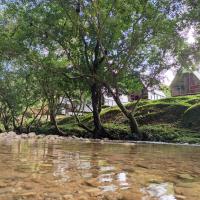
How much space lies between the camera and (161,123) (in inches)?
754

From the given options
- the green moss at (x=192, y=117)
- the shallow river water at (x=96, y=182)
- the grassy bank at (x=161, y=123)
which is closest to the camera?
the shallow river water at (x=96, y=182)

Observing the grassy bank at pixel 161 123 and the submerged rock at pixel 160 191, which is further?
the grassy bank at pixel 161 123

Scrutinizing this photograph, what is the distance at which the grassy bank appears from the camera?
16250mm

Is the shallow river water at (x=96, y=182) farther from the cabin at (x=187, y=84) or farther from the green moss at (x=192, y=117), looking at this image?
the cabin at (x=187, y=84)

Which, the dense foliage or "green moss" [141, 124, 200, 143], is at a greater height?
the dense foliage

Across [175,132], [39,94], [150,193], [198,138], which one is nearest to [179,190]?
[150,193]

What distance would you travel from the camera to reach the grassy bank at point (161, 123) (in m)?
16.2

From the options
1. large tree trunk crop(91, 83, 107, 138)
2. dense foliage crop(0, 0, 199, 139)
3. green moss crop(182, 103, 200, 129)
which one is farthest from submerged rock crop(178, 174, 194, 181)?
green moss crop(182, 103, 200, 129)

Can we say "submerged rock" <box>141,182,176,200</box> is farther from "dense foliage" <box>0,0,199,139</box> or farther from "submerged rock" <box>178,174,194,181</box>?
"dense foliage" <box>0,0,199,139</box>

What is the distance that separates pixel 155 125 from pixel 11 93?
989 cm

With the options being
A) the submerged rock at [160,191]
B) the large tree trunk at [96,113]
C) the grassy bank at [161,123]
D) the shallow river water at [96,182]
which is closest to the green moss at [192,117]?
the grassy bank at [161,123]

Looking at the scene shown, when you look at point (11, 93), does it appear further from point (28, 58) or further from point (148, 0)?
point (148, 0)

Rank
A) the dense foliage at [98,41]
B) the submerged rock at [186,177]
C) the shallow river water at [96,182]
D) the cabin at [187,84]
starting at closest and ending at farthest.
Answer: the shallow river water at [96,182]
the submerged rock at [186,177]
the dense foliage at [98,41]
the cabin at [187,84]

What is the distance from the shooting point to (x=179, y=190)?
3.81 metres
